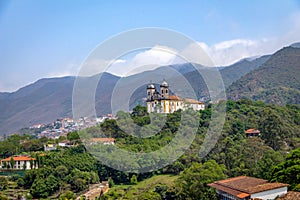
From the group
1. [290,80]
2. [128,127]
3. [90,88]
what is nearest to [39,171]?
[128,127]

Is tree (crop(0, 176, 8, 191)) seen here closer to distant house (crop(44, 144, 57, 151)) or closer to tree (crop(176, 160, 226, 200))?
distant house (crop(44, 144, 57, 151))

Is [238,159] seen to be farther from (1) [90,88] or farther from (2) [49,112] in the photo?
(2) [49,112]

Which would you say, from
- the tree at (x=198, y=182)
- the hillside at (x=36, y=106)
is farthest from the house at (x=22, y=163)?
the hillside at (x=36, y=106)

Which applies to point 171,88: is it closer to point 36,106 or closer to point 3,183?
point 3,183

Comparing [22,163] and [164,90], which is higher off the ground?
[164,90]

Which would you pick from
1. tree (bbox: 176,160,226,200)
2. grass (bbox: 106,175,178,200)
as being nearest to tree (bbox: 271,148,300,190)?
tree (bbox: 176,160,226,200)

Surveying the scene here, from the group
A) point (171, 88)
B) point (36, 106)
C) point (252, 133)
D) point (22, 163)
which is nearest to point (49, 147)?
point (22, 163)

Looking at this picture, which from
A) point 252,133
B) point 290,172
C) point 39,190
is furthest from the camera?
point 252,133
